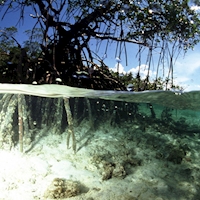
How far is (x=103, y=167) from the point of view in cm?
709

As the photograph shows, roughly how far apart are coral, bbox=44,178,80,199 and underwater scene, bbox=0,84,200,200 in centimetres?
2

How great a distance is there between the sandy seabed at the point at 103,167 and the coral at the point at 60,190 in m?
0.11

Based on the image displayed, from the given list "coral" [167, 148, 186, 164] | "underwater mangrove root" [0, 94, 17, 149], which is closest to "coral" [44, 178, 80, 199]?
"underwater mangrove root" [0, 94, 17, 149]

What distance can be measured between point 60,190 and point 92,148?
276 cm

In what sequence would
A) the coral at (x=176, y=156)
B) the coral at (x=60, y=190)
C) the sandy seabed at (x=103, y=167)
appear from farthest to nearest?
the coral at (x=176, y=156)
the sandy seabed at (x=103, y=167)
the coral at (x=60, y=190)

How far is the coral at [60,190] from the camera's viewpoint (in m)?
5.71

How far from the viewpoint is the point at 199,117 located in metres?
14.4

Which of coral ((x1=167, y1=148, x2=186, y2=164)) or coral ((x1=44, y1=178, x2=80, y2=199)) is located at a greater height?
coral ((x1=167, y1=148, x2=186, y2=164))

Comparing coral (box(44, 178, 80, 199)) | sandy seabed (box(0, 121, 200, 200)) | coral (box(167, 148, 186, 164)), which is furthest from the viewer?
coral (box(167, 148, 186, 164))

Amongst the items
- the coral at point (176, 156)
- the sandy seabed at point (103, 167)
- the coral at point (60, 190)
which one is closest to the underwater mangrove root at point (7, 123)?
the sandy seabed at point (103, 167)

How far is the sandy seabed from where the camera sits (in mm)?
6289

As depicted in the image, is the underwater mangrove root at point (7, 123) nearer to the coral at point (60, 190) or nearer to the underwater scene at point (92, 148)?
the underwater scene at point (92, 148)

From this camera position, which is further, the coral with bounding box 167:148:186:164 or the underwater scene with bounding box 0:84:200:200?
the coral with bounding box 167:148:186:164

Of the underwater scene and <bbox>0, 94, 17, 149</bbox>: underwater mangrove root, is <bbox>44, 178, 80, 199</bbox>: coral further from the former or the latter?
<bbox>0, 94, 17, 149</bbox>: underwater mangrove root
